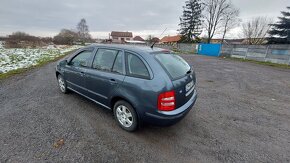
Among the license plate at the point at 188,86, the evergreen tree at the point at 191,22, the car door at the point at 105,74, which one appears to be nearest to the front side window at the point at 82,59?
the car door at the point at 105,74

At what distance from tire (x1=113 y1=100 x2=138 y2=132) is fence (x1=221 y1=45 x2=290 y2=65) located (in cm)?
1604

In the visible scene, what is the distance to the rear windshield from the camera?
2638 mm

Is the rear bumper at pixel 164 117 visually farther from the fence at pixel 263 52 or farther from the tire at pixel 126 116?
the fence at pixel 263 52

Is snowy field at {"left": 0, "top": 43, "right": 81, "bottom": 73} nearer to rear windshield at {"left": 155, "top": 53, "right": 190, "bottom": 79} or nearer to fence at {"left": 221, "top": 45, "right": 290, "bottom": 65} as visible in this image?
rear windshield at {"left": 155, "top": 53, "right": 190, "bottom": 79}

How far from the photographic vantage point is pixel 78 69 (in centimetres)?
372

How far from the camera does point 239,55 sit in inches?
683

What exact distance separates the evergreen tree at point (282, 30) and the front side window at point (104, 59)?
26992 millimetres

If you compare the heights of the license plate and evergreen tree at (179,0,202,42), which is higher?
evergreen tree at (179,0,202,42)

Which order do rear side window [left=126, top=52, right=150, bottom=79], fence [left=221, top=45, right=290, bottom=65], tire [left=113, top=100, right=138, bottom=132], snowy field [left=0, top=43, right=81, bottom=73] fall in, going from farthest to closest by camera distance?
fence [left=221, top=45, right=290, bottom=65] < snowy field [left=0, top=43, right=81, bottom=73] < tire [left=113, top=100, right=138, bottom=132] < rear side window [left=126, top=52, right=150, bottom=79]

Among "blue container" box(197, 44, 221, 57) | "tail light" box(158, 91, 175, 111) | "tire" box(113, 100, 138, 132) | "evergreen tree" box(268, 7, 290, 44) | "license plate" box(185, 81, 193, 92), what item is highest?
"evergreen tree" box(268, 7, 290, 44)

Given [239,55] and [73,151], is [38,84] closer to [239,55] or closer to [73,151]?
[73,151]

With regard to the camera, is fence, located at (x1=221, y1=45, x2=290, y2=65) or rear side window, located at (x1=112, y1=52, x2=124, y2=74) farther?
fence, located at (x1=221, y1=45, x2=290, y2=65)

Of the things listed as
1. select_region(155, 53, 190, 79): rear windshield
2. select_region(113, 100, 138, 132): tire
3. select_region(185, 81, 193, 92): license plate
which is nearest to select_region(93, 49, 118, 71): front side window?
select_region(113, 100, 138, 132): tire

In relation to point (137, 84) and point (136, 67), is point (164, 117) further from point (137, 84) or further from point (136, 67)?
point (136, 67)
